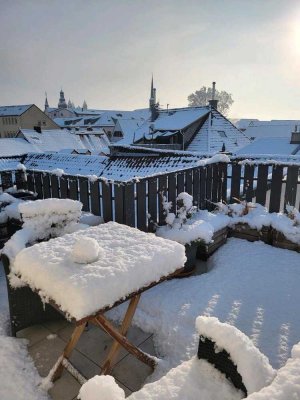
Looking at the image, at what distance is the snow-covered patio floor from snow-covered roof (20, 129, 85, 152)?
3156cm

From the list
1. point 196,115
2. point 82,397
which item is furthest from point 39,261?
point 196,115

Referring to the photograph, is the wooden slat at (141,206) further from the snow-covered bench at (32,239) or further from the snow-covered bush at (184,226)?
the snow-covered bench at (32,239)

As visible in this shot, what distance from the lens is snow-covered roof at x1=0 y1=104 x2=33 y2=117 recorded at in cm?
4988

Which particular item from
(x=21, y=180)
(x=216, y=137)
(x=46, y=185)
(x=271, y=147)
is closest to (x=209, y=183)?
(x=46, y=185)

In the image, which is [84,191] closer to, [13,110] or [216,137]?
[216,137]

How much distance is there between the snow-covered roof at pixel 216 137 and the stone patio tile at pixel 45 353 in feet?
74.4

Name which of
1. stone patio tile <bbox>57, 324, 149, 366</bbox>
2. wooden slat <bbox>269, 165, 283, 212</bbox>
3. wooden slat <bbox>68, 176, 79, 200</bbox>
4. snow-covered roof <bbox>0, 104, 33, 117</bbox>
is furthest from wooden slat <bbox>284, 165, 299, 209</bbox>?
snow-covered roof <bbox>0, 104, 33, 117</bbox>

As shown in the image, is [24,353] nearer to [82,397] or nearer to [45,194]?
[82,397]

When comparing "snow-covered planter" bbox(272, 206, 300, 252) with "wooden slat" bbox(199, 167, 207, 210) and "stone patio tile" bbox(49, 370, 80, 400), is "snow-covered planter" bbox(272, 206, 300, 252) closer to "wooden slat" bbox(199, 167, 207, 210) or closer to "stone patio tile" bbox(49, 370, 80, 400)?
"wooden slat" bbox(199, 167, 207, 210)

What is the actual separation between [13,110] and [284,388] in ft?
193

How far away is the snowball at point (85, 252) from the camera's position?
1906mm

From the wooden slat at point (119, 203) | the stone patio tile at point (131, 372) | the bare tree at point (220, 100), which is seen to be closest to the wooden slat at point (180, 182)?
the wooden slat at point (119, 203)

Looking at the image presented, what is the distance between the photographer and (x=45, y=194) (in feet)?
15.9

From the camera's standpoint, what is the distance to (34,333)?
2814 mm
